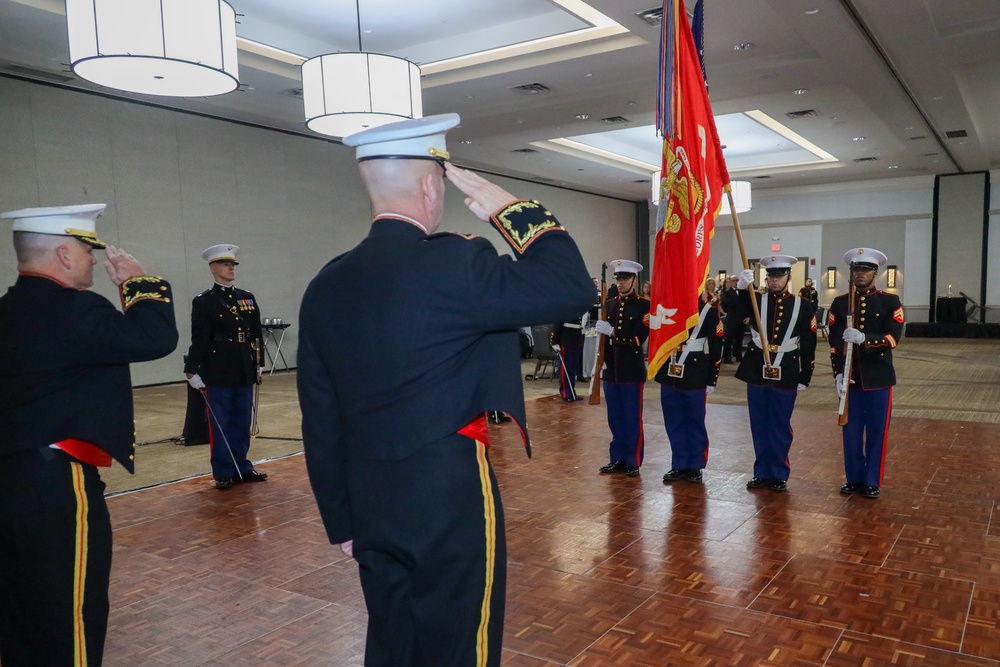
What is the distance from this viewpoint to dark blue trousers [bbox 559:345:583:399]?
30.4 ft

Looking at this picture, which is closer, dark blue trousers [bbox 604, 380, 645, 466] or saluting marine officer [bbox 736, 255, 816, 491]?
saluting marine officer [bbox 736, 255, 816, 491]

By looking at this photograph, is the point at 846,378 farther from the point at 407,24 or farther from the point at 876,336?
the point at 407,24

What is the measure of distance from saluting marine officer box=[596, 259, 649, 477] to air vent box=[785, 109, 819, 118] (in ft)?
27.6

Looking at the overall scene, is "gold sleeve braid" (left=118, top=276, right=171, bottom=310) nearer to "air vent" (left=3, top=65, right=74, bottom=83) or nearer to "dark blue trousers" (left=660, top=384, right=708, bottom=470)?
"dark blue trousers" (left=660, top=384, right=708, bottom=470)

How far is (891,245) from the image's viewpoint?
20.4 m

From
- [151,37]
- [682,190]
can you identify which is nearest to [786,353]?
[682,190]

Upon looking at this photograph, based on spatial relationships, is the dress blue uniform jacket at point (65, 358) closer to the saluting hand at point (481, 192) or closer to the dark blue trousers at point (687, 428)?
the saluting hand at point (481, 192)

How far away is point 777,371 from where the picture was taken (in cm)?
504

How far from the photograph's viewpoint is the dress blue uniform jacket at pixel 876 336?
4746 millimetres

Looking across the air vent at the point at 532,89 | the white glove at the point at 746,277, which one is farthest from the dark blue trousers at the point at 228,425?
the air vent at the point at 532,89

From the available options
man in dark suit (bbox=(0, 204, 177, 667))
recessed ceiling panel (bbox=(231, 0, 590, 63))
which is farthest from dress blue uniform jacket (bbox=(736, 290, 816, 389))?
recessed ceiling panel (bbox=(231, 0, 590, 63))

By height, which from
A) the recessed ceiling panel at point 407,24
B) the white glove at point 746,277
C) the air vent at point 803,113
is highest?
the recessed ceiling panel at point 407,24

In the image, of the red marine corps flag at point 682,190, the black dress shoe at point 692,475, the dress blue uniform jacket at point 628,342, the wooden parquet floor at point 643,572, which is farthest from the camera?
the dress blue uniform jacket at point 628,342

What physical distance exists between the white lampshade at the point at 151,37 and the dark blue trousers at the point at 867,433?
15.8 feet
